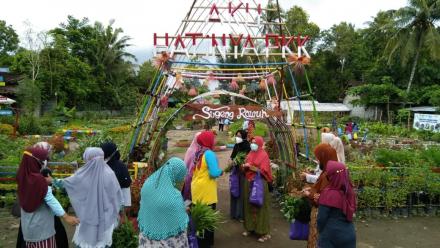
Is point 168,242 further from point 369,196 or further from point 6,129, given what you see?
point 6,129

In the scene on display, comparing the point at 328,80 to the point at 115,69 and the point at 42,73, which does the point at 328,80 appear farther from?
the point at 42,73

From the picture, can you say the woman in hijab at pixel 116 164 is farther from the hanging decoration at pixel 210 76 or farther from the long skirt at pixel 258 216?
the hanging decoration at pixel 210 76

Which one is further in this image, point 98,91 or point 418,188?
point 98,91

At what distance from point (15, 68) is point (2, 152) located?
25.8 m

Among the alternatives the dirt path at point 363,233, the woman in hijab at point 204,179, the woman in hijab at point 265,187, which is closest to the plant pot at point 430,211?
the dirt path at point 363,233

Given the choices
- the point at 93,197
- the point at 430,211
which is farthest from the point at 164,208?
the point at 430,211

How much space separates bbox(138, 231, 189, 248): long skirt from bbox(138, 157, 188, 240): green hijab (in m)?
0.05

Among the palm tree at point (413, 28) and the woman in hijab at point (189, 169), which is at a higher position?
the palm tree at point (413, 28)

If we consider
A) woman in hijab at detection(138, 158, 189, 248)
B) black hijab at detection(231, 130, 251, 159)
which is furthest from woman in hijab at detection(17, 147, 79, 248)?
black hijab at detection(231, 130, 251, 159)

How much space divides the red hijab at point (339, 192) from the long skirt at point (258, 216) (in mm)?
2497

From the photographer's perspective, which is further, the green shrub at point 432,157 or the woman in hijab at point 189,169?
the green shrub at point 432,157

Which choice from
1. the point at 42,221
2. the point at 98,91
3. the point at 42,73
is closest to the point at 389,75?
the point at 98,91

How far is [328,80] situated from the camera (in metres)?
43.5

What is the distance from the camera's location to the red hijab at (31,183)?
394 cm
